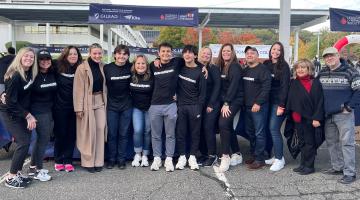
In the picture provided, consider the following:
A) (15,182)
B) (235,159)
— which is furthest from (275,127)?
(15,182)

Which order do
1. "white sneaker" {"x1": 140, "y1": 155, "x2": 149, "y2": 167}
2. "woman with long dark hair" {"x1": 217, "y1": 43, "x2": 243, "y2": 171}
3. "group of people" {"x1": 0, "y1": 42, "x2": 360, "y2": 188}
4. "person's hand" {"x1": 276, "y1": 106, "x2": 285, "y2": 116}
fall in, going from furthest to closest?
"white sneaker" {"x1": 140, "y1": 155, "x2": 149, "y2": 167}, "woman with long dark hair" {"x1": 217, "y1": 43, "x2": 243, "y2": 171}, "person's hand" {"x1": 276, "y1": 106, "x2": 285, "y2": 116}, "group of people" {"x1": 0, "y1": 42, "x2": 360, "y2": 188}

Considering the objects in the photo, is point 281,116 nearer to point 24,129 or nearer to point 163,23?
point 24,129

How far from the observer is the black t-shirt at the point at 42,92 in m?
5.41

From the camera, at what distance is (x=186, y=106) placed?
6.17 m

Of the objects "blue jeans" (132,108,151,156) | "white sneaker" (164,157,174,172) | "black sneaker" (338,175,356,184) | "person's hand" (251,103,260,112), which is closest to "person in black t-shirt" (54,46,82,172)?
"blue jeans" (132,108,151,156)

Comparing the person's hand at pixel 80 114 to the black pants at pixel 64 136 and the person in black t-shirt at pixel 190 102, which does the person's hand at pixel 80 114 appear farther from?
the person in black t-shirt at pixel 190 102

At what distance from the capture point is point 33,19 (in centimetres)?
1958

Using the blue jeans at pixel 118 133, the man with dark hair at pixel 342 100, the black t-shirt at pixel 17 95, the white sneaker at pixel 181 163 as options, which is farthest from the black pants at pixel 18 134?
the man with dark hair at pixel 342 100

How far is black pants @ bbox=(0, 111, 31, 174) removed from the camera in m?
5.25

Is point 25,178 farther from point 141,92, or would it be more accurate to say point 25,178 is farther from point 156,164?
point 141,92

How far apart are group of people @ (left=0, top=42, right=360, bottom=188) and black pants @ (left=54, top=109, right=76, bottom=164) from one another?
15 millimetres

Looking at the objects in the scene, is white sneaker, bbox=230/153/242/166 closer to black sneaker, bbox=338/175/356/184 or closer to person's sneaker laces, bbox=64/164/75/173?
black sneaker, bbox=338/175/356/184

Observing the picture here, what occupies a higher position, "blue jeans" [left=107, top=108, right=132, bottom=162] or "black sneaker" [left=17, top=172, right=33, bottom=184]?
"blue jeans" [left=107, top=108, right=132, bottom=162]

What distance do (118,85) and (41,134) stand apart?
4.39 ft
